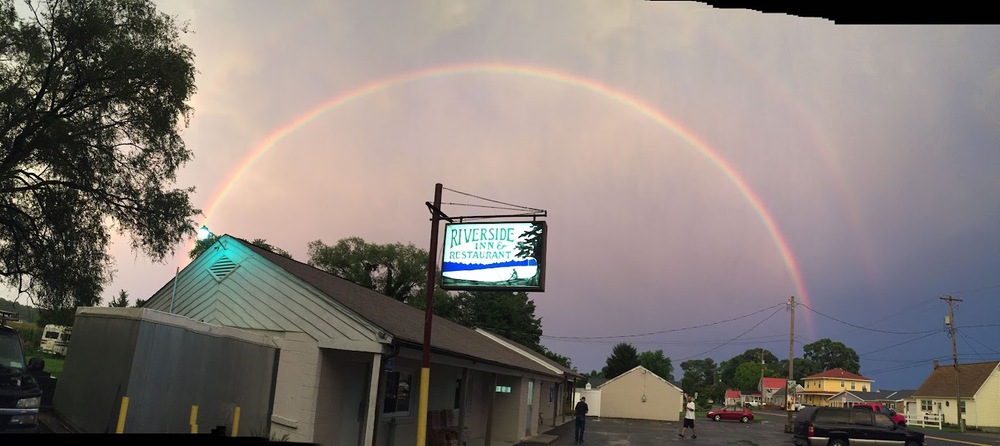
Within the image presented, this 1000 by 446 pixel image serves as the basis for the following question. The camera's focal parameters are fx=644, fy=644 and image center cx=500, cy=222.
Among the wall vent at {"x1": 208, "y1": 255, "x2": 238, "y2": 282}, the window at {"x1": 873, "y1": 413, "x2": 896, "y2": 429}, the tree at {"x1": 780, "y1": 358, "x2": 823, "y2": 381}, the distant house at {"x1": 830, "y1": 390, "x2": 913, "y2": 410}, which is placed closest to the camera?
the wall vent at {"x1": 208, "y1": 255, "x2": 238, "y2": 282}

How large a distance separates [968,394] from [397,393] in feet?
202

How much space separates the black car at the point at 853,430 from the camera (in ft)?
70.2

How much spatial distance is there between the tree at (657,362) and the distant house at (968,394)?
6149cm

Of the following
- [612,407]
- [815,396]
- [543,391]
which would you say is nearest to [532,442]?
[543,391]

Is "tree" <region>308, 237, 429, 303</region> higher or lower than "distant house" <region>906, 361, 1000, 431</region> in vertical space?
higher

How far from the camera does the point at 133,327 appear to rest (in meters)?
9.49

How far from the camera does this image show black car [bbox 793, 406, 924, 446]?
70.2ft

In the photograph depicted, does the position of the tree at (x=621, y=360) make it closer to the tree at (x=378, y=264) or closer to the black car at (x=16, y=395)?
the tree at (x=378, y=264)

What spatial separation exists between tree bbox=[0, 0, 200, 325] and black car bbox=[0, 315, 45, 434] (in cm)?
947

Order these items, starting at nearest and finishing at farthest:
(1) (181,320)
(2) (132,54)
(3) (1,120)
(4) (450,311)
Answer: (1) (181,320), (3) (1,120), (2) (132,54), (4) (450,311)

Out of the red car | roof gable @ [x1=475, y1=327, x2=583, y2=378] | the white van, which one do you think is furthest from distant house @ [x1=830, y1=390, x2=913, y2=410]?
the white van

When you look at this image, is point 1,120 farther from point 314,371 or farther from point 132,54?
point 314,371

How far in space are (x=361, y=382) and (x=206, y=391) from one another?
4733 mm

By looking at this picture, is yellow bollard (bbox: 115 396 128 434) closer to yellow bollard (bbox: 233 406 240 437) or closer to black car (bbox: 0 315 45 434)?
black car (bbox: 0 315 45 434)
